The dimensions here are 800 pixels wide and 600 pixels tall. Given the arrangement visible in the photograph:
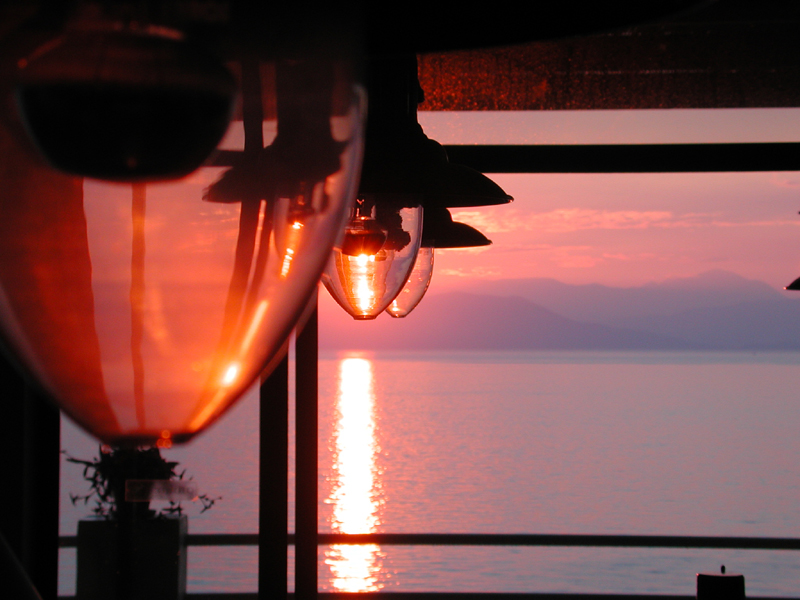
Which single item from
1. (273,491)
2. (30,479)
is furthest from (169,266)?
(273,491)

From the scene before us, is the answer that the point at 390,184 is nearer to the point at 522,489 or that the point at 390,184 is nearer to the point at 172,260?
the point at 172,260

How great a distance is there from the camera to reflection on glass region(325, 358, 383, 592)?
579cm

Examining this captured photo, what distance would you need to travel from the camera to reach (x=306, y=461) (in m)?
3.12

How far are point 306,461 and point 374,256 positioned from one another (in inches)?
93.6

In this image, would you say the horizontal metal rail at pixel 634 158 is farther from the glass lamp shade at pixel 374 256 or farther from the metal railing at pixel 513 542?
the metal railing at pixel 513 542

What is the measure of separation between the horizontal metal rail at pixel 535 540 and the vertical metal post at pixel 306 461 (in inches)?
101

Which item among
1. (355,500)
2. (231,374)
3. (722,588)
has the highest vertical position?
(231,374)

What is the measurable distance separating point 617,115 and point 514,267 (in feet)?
57.2

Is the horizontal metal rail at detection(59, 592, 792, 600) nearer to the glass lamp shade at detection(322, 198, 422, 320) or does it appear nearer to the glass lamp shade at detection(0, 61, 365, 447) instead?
the glass lamp shade at detection(322, 198, 422, 320)

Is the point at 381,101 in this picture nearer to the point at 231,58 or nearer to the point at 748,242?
the point at 231,58

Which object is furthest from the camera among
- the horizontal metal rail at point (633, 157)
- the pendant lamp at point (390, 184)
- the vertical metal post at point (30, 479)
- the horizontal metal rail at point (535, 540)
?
the horizontal metal rail at point (535, 540)

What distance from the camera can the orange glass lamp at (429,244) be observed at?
116 cm

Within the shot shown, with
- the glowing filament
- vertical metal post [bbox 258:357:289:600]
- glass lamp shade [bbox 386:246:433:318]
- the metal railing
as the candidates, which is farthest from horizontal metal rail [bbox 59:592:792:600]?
the glowing filament

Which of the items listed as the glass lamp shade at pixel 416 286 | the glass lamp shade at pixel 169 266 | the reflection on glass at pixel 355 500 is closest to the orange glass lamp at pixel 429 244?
the glass lamp shade at pixel 416 286
